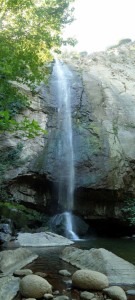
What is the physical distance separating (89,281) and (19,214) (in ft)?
31.2

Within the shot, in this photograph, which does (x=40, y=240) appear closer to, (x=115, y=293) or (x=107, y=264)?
(x=107, y=264)

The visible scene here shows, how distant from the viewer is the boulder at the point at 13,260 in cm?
760

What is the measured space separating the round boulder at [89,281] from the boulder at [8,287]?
1.25 metres

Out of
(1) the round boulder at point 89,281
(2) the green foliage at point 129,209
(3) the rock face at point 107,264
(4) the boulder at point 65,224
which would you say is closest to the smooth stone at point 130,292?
(1) the round boulder at point 89,281

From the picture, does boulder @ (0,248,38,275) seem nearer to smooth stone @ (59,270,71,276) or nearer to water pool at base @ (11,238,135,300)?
water pool at base @ (11,238,135,300)

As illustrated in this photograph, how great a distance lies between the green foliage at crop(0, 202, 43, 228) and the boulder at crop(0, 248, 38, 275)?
5905 millimetres

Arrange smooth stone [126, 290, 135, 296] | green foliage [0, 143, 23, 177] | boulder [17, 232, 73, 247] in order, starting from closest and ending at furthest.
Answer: smooth stone [126, 290, 135, 296] → boulder [17, 232, 73, 247] → green foliage [0, 143, 23, 177]

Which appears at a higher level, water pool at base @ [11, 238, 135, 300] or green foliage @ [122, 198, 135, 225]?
green foliage @ [122, 198, 135, 225]

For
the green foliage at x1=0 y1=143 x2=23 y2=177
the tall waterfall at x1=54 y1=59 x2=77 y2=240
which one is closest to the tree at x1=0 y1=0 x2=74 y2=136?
the green foliage at x1=0 y1=143 x2=23 y2=177

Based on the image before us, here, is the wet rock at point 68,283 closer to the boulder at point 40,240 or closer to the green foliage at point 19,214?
the boulder at point 40,240

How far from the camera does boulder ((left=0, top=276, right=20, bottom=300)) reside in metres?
5.68

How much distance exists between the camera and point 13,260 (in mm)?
8195

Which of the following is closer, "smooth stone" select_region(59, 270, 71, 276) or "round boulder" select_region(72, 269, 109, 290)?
"round boulder" select_region(72, 269, 109, 290)

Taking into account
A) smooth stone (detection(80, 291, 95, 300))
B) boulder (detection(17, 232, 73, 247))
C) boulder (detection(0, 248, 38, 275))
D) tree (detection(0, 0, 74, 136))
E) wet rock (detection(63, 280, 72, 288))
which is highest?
tree (detection(0, 0, 74, 136))
